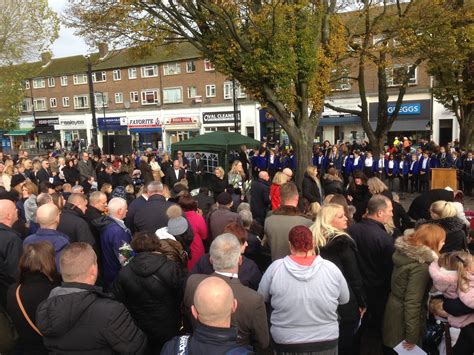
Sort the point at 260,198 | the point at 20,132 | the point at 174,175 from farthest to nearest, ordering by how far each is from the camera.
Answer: the point at 20,132 < the point at 174,175 < the point at 260,198

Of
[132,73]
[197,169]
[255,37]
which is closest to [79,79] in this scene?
[132,73]

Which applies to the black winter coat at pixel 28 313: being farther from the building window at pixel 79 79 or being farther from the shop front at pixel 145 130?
the building window at pixel 79 79

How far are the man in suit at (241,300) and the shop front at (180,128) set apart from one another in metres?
39.0

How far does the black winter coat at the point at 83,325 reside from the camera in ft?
8.46

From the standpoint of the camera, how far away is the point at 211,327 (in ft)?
7.25

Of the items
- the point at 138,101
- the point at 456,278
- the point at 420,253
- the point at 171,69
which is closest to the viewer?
the point at 456,278

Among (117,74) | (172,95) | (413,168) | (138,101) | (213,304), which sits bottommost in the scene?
(413,168)

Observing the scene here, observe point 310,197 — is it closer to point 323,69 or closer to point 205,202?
point 205,202

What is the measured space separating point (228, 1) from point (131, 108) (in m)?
36.0

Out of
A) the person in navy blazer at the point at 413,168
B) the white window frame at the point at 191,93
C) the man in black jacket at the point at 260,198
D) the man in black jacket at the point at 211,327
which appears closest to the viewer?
the man in black jacket at the point at 211,327

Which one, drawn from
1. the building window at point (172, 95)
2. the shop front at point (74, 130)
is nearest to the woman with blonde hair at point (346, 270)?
the building window at point (172, 95)

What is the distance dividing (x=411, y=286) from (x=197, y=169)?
13789 mm

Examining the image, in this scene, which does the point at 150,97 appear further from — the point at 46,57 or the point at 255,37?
the point at 255,37

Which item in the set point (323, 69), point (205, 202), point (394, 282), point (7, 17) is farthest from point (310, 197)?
point (7, 17)
